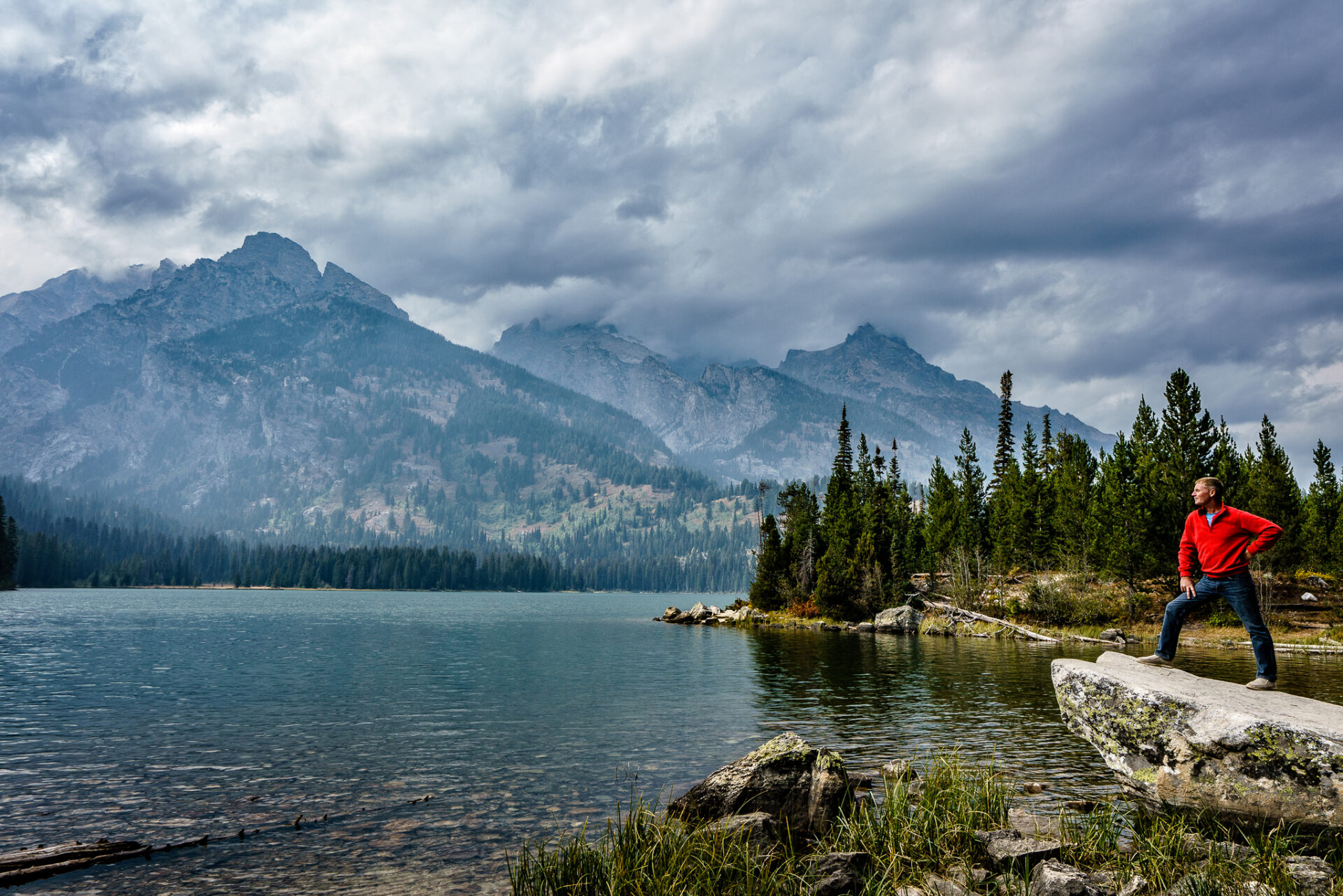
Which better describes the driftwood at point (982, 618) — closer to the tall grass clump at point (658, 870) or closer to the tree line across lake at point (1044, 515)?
the tree line across lake at point (1044, 515)

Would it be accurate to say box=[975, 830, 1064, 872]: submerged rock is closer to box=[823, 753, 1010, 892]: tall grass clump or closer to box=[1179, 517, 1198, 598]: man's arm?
box=[823, 753, 1010, 892]: tall grass clump

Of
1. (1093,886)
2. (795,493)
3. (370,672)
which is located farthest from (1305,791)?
(795,493)

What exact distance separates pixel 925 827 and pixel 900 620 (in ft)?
250

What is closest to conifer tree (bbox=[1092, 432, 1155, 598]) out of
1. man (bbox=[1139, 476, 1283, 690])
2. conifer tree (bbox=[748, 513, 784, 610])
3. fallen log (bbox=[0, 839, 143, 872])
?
conifer tree (bbox=[748, 513, 784, 610])

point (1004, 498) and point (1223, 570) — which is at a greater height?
point (1004, 498)

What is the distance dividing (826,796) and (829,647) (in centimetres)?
5232

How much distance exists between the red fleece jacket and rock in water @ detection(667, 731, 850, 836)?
8.08 m

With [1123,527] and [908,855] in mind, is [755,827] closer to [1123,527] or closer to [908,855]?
[908,855]

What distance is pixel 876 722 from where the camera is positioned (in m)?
29.4

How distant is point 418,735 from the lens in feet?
90.8

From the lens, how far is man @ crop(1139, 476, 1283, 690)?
546 inches

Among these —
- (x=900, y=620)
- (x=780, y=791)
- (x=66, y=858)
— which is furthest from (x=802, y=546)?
(x=66, y=858)

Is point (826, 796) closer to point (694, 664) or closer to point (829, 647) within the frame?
point (694, 664)

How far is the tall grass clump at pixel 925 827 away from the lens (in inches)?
476
